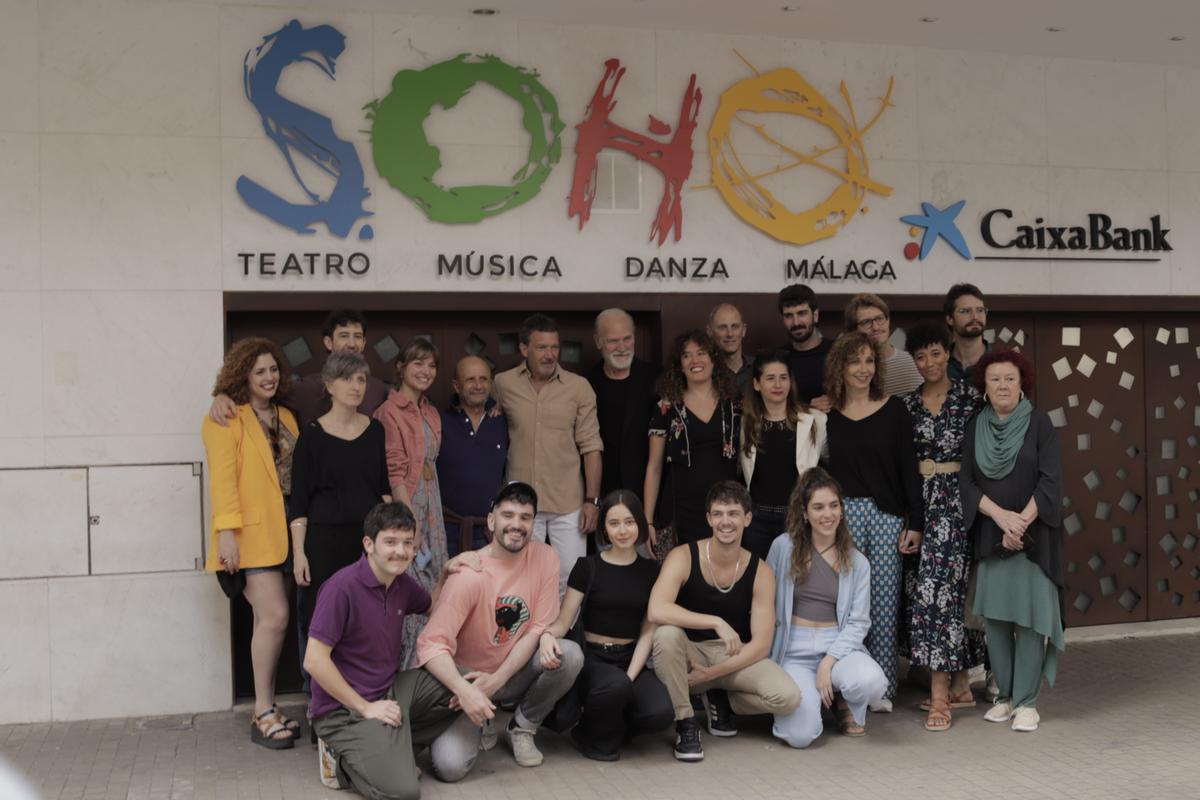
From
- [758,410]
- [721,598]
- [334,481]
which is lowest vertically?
[721,598]

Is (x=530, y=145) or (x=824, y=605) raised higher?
(x=530, y=145)

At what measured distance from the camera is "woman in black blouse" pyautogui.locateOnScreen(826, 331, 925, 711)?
616cm

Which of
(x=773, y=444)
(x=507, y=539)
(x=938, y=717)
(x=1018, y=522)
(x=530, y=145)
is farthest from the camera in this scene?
(x=530, y=145)

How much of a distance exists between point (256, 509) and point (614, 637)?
176 cm

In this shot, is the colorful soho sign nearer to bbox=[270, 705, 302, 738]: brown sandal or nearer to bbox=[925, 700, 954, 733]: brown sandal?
bbox=[270, 705, 302, 738]: brown sandal

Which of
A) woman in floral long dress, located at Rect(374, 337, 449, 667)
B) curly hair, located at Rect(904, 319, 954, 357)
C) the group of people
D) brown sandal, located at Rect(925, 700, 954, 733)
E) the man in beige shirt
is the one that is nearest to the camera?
the group of people

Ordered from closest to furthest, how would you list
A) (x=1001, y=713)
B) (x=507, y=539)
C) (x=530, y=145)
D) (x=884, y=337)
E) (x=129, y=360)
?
(x=507, y=539), (x=1001, y=713), (x=129, y=360), (x=884, y=337), (x=530, y=145)

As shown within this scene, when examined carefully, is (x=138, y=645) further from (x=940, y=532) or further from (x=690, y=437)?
(x=940, y=532)

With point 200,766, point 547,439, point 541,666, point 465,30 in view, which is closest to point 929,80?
point 465,30

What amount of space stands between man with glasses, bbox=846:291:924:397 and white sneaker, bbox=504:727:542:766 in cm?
249

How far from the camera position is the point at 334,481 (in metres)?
5.76

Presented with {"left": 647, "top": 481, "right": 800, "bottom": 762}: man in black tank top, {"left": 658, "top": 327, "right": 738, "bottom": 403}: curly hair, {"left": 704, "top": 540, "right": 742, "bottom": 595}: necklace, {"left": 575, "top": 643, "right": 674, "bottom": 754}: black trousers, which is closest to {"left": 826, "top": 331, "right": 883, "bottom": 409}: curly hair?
{"left": 658, "top": 327, "right": 738, "bottom": 403}: curly hair

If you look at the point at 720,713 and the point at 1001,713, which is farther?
the point at 1001,713

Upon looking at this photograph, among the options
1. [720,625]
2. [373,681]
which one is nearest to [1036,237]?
[720,625]
